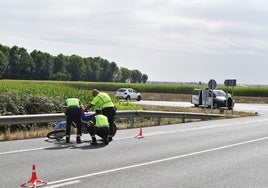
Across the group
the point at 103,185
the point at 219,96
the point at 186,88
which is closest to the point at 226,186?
the point at 103,185

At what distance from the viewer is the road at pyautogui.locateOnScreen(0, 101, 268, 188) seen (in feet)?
27.9

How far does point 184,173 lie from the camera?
9.35m

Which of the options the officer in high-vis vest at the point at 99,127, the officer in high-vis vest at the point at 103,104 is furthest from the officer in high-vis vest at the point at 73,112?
the officer in high-vis vest at the point at 103,104

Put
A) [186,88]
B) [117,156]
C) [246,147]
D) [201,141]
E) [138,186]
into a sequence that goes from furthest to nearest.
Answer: [186,88] < [201,141] < [246,147] < [117,156] < [138,186]

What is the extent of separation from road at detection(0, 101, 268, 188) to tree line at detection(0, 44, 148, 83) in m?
106

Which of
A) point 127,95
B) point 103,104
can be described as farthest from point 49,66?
point 103,104

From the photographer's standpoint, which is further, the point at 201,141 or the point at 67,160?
the point at 201,141

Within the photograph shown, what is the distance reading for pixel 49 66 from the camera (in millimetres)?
137875

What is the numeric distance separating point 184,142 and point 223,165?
4.40 m

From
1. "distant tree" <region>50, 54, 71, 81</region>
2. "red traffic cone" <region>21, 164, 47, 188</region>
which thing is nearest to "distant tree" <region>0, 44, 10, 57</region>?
"distant tree" <region>50, 54, 71, 81</region>

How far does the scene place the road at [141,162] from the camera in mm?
8492

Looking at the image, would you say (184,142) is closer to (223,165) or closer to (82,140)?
(82,140)

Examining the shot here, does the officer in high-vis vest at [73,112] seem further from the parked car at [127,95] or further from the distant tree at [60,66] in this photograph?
the distant tree at [60,66]

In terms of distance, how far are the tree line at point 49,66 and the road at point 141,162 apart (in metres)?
106
